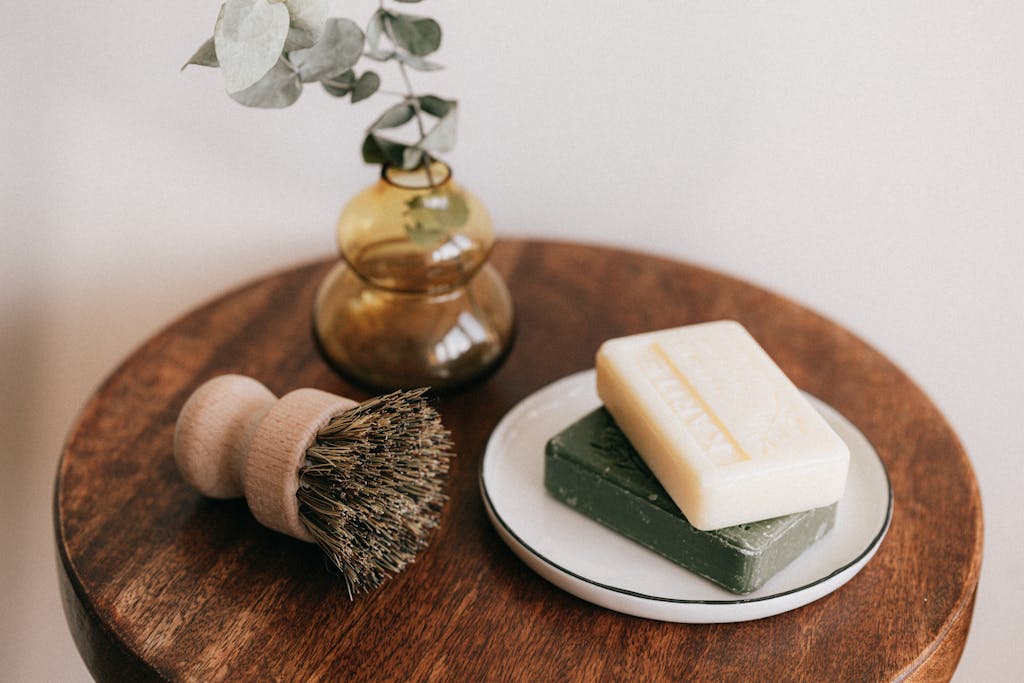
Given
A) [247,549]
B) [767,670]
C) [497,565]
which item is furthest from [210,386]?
[767,670]

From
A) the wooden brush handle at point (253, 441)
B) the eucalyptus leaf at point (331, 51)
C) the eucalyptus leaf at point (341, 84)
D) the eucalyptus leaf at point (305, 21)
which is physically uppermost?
the eucalyptus leaf at point (305, 21)

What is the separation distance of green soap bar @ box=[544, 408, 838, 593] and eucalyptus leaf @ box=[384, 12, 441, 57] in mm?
268

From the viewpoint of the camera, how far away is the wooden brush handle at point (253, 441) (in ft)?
1.89

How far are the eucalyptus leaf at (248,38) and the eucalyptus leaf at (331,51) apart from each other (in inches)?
3.6

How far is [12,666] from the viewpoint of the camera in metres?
1.07

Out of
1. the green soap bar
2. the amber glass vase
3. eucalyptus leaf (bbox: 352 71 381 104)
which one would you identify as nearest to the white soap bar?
the green soap bar

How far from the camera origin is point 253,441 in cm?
59

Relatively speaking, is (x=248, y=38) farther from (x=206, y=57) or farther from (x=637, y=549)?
(x=637, y=549)

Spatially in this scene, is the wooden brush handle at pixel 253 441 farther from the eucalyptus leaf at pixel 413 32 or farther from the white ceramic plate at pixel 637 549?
the eucalyptus leaf at pixel 413 32

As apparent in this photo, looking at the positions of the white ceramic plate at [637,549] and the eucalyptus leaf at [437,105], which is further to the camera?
the eucalyptus leaf at [437,105]

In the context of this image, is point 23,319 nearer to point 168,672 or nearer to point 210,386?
point 210,386

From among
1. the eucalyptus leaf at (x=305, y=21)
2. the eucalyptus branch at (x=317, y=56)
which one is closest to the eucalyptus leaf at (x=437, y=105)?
the eucalyptus branch at (x=317, y=56)

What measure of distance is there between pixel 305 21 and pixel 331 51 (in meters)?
0.07

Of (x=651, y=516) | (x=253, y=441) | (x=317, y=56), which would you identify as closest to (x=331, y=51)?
(x=317, y=56)
